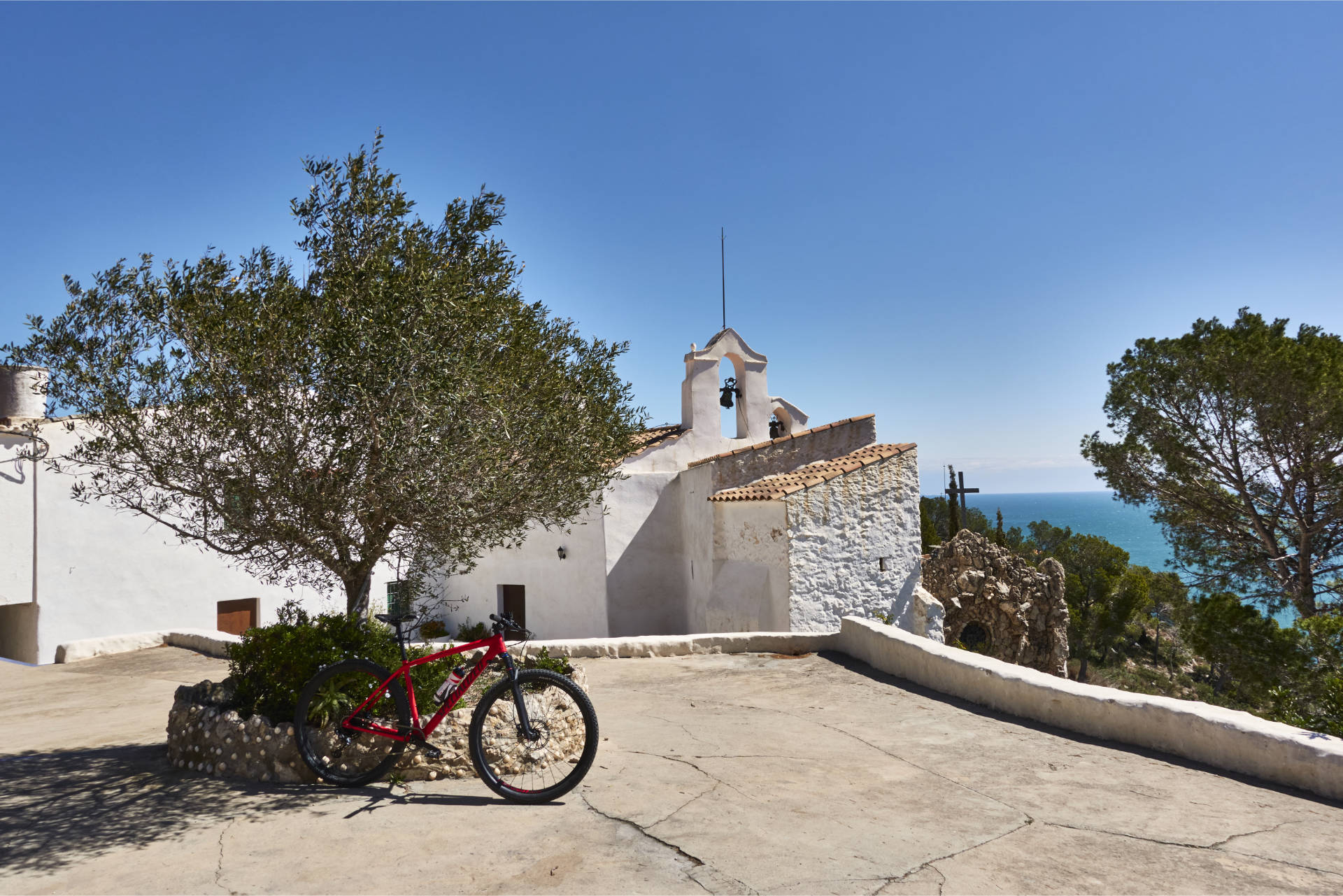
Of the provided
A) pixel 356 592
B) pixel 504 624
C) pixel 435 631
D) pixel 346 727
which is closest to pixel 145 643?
pixel 435 631

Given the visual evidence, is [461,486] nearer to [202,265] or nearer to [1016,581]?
[202,265]

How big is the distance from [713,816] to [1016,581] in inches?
927

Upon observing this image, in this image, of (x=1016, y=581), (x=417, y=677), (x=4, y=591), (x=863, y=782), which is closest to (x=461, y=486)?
(x=417, y=677)

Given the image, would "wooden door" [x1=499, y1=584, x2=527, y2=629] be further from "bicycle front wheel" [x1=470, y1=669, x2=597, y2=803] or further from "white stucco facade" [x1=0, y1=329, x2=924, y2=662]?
"bicycle front wheel" [x1=470, y1=669, x2=597, y2=803]

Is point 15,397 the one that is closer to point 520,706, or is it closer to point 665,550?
point 665,550

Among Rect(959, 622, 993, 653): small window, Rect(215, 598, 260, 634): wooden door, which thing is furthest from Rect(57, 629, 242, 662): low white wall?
Rect(959, 622, 993, 653): small window

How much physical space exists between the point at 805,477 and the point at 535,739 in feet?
43.8

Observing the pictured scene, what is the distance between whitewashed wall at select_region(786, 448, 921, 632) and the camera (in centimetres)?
1756

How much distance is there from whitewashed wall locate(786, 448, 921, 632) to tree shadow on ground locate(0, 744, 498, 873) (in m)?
12.4

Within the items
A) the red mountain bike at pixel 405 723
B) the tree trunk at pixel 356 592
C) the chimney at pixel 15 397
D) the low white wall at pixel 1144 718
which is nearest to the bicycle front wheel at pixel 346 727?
the red mountain bike at pixel 405 723

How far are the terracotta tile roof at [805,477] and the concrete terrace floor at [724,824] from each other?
9883 mm

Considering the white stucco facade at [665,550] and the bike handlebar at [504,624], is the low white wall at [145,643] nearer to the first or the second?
the white stucco facade at [665,550]

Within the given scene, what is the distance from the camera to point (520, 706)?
574 cm

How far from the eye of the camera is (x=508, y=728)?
20.0 ft
